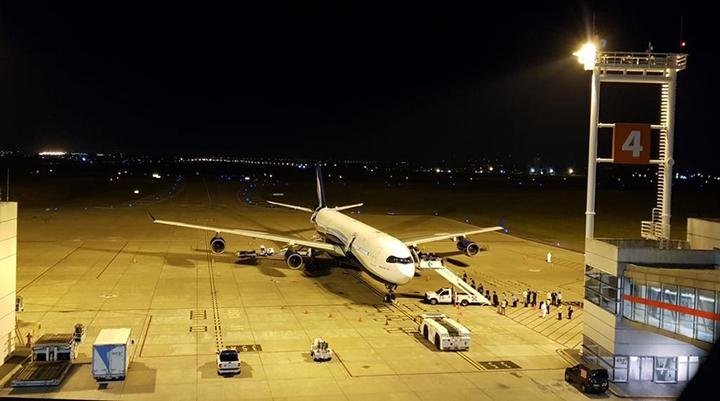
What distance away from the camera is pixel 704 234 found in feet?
105

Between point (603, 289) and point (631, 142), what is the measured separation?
723 centimetres

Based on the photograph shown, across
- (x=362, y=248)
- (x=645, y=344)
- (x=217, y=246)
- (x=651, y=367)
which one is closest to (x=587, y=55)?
(x=645, y=344)

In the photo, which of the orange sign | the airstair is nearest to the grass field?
the airstair

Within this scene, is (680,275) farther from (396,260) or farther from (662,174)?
(396,260)

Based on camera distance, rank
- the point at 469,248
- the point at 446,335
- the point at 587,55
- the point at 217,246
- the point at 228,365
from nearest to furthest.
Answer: the point at 228,365
the point at 587,55
the point at 446,335
the point at 217,246
the point at 469,248

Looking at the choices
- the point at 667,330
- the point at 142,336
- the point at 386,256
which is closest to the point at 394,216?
the point at 386,256

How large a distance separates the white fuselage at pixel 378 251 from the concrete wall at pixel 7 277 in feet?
69.9

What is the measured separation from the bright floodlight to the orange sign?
12.1 feet

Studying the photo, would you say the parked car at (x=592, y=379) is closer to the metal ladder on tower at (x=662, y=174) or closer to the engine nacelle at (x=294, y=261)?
the metal ladder on tower at (x=662, y=174)

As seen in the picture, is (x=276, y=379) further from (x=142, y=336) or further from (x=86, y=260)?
(x=86, y=260)

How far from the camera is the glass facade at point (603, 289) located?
30422mm

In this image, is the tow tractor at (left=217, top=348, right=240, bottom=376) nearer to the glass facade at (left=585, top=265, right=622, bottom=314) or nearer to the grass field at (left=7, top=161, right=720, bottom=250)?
the glass facade at (left=585, top=265, right=622, bottom=314)

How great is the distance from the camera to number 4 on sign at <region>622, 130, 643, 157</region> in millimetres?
32281

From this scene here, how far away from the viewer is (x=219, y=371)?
96.9ft
